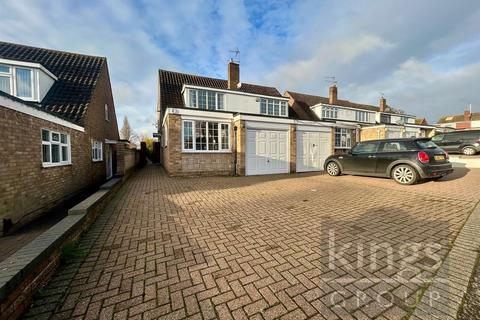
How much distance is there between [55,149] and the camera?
257 inches

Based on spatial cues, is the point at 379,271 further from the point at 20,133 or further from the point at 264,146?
the point at 264,146

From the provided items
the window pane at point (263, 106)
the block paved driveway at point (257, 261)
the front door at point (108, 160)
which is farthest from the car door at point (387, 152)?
the front door at point (108, 160)

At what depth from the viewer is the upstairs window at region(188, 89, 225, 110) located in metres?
12.7

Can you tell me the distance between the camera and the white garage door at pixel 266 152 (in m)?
11.2

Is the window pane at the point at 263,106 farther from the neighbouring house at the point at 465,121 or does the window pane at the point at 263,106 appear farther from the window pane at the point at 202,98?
the neighbouring house at the point at 465,121

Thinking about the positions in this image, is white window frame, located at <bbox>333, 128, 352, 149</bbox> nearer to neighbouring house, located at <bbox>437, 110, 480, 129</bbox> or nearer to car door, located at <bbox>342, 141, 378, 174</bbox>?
car door, located at <bbox>342, 141, 378, 174</bbox>

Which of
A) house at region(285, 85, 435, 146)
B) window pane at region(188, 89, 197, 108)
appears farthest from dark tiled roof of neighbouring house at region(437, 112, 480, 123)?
window pane at region(188, 89, 197, 108)

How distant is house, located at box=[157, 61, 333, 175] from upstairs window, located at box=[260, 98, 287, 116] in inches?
42.4

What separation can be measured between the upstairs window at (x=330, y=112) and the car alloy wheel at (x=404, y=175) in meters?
13.7

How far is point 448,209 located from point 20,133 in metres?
9.99

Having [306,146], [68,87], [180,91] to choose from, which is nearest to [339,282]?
[306,146]

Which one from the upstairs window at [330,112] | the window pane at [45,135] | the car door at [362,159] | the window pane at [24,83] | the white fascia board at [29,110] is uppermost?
the upstairs window at [330,112]

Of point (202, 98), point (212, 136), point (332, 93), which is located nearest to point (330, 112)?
point (332, 93)

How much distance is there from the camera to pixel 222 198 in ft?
20.0
